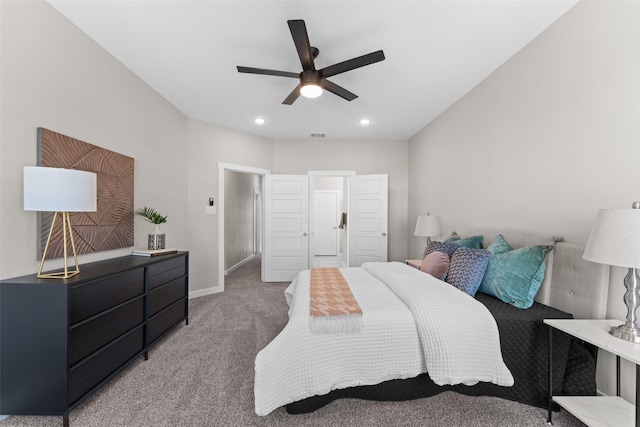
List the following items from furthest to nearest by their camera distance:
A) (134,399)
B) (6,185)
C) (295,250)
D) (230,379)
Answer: (295,250) → (230,379) → (134,399) → (6,185)

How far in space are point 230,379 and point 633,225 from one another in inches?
101

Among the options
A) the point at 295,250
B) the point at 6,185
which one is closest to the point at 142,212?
the point at 6,185

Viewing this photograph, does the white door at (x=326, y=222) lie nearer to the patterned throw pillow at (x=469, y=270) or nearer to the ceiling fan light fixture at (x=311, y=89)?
the ceiling fan light fixture at (x=311, y=89)

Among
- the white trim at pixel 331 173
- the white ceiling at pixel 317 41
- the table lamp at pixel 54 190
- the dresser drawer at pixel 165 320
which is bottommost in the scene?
the dresser drawer at pixel 165 320

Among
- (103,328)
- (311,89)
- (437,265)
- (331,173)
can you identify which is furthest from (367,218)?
(103,328)

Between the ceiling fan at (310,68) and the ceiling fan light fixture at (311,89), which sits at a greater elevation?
the ceiling fan at (310,68)

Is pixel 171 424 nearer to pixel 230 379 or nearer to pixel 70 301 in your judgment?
pixel 230 379

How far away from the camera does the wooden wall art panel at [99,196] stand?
6.01 feet

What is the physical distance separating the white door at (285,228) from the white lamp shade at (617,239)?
3951mm

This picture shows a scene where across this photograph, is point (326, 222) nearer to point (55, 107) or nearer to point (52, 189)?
point (55, 107)

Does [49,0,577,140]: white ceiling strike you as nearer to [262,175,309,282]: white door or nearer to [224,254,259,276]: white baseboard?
[262,175,309,282]: white door

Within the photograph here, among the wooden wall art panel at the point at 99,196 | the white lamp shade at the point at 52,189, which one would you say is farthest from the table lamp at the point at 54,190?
the wooden wall art panel at the point at 99,196

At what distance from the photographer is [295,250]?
4.86m

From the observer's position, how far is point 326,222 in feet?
26.9
